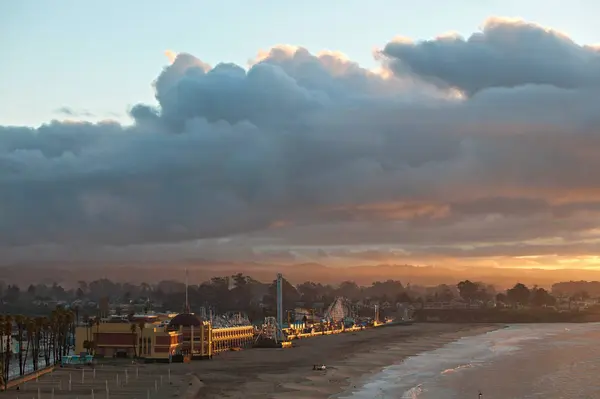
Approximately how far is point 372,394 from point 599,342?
109144mm

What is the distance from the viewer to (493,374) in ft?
343

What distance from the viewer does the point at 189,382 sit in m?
89.9

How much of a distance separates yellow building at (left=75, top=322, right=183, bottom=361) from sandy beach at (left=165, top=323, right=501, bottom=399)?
23.3 ft

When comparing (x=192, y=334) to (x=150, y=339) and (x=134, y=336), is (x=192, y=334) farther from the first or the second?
(x=134, y=336)

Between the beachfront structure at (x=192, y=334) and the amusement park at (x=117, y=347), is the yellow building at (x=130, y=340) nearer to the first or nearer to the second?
the amusement park at (x=117, y=347)

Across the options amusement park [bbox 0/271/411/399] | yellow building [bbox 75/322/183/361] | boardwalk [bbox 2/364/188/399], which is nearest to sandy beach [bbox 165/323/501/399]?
boardwalk [bbox 2/364/188/399]

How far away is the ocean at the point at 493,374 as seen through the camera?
85625mm

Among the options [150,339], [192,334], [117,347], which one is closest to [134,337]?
[150,339]

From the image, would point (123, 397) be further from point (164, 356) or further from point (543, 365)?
point (543, 365)

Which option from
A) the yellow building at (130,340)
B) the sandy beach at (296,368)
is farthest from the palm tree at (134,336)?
the sandy beach at (296,368)

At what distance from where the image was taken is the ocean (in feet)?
281

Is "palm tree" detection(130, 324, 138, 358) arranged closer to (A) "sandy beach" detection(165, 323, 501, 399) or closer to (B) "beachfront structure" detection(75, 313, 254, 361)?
(B) "beachfront structure" detection(75, 313, 254, 361)

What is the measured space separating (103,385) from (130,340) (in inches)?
1505

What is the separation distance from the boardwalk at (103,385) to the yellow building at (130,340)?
15311 millimetres
